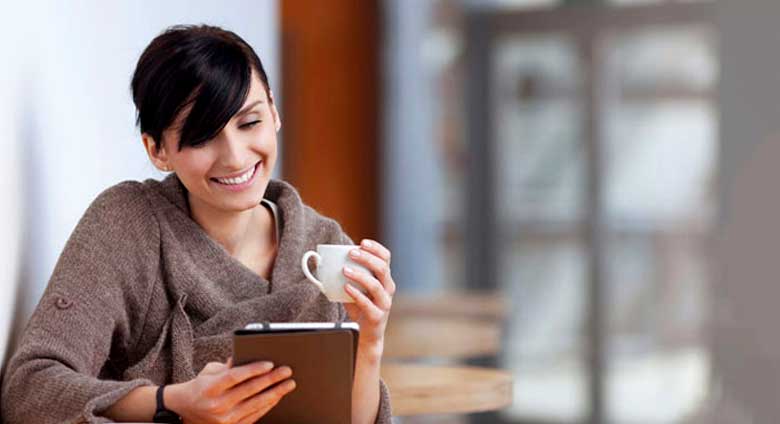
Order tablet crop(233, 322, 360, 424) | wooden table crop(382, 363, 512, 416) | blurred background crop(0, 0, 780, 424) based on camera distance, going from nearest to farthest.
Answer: tablet crop(233, 322, 360, 424) → wooden table crop(382, 363, 512, 416) → blurred background crop(0, 0, 780, 424)

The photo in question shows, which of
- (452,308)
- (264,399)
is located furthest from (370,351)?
(452,308)

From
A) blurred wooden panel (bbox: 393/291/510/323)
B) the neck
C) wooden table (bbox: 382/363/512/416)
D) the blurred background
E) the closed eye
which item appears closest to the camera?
the closed eye

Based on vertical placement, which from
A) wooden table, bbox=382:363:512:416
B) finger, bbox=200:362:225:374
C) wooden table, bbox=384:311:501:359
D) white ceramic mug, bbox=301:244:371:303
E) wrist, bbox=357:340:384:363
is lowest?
wooden table, bbox=384:311:501:359

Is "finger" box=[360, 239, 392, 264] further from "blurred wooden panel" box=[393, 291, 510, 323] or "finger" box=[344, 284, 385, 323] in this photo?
"blurred wooden panel" box=[393, 291, 510, 323]

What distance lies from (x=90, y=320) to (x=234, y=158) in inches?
11.0

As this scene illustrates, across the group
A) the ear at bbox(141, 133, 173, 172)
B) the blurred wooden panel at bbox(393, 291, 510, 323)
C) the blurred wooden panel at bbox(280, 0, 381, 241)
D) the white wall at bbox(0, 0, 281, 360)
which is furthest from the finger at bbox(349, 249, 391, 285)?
the blurred wooden panel at bbox(280, 0, 381, 241)

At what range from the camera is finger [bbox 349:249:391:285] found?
1455mm

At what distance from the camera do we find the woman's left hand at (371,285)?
1453mm

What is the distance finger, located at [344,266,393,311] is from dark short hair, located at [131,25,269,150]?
26cm

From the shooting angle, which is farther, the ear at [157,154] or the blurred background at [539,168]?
the blurred background at [539,168]

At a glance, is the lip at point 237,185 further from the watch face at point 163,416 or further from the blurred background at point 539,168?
the blurred background at point 539,168

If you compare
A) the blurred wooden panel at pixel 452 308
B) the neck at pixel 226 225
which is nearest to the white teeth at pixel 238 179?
the neck at pixel 226 225

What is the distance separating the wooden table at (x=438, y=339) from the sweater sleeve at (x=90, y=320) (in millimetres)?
1344

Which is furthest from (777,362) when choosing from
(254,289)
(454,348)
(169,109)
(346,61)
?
(346,61)
